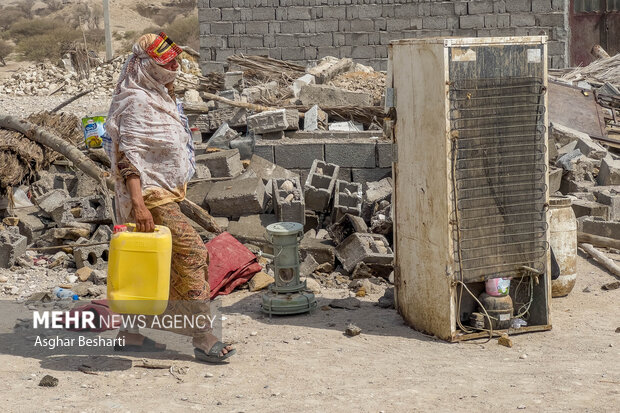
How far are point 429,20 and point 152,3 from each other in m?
34.8

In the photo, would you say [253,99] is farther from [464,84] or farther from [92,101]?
[92,101]

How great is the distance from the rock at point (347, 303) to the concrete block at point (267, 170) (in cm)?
267

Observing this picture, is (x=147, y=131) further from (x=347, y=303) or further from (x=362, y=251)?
(x=362, y=251)

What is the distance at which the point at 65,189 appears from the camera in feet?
30.9

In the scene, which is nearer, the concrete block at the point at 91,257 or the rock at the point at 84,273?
the rock at the point at 84,273

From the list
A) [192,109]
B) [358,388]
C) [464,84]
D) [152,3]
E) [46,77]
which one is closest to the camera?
[358,388]

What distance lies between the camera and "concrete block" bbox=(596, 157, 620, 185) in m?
9.93

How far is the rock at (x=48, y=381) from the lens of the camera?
190 inches

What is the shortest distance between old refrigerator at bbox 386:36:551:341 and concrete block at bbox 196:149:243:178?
3.40 m

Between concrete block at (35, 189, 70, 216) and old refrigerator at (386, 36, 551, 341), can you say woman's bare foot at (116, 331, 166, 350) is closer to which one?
old refrigerator at (386, 36, 551, 341)

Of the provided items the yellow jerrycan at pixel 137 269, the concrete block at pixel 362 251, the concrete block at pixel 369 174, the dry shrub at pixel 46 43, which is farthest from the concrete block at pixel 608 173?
the dry shrub at pixel 46 43

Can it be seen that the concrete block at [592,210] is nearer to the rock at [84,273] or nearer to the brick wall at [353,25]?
the rock at [84,273]

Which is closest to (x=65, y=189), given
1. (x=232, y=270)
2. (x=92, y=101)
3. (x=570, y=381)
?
(x=232, y=270)

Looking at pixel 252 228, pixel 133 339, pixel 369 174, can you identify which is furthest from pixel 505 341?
pixel 369 174
